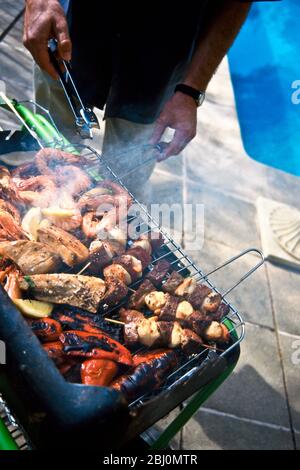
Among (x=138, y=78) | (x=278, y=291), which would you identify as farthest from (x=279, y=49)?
(x=278, y=291)

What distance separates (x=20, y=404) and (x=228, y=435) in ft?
7.75

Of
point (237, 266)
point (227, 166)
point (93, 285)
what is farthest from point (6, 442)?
point (227, 166)

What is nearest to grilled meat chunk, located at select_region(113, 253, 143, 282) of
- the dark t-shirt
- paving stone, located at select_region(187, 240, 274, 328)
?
the dark t-shirt

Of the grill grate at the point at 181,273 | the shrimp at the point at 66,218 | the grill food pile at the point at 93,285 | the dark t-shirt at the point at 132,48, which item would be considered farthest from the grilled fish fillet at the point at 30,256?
the dark t-shirt at the point at 132,48

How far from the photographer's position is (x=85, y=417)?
4.67 ft

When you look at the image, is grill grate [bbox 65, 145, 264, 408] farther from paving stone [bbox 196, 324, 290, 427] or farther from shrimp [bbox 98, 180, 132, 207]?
paving stone [bbox 196, 324, 290, 427]

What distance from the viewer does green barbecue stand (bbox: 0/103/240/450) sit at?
5.56 feet

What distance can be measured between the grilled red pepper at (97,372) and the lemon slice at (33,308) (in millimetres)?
346

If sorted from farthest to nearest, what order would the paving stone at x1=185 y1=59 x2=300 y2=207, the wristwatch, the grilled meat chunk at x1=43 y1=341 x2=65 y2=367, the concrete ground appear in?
the paving stone at x1=185 y1=59 x2=300 y2=207 → the concrete ground → the wristwatch → the grilled meat chunk at x1=43 y1=341 x2=65 y2=367

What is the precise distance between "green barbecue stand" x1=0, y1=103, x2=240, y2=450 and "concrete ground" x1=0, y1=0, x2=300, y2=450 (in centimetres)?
102

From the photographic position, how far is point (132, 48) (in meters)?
3.33

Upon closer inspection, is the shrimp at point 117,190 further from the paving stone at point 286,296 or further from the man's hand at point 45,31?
the paving stone at point 286,296

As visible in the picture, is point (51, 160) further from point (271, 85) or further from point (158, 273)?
point (271, 85)

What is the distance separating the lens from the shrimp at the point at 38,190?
257cm
